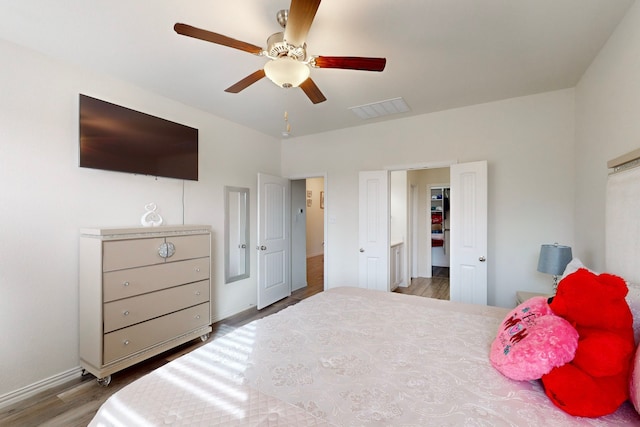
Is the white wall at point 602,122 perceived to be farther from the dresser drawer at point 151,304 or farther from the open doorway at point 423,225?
the dresser drawer at point 151,304

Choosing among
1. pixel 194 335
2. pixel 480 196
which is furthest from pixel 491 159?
pixel 194 335

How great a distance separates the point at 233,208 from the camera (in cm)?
380

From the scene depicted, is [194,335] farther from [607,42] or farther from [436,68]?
[607,42]

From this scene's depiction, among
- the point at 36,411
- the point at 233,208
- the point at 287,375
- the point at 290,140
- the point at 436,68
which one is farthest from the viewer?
the point at 290,140

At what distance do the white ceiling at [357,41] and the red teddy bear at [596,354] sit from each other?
1688mm

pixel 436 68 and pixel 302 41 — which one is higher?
pixel 436 68

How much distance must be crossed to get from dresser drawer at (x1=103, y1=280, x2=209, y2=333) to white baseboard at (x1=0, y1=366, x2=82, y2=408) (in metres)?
0.57

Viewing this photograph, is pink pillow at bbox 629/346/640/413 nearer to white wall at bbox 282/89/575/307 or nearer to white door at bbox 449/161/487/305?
white door at bbox 449/161/487/305

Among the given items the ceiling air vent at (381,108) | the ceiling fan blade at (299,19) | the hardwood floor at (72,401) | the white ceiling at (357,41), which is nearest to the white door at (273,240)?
the hardwood floor at (72,401)

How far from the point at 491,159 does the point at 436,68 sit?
1.37 m

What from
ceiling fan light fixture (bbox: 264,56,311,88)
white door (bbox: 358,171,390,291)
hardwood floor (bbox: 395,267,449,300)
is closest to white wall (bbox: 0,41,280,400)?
ceiling fan light fixture (bbox: 264,56,311,88)

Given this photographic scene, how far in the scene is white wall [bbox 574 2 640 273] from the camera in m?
1.70

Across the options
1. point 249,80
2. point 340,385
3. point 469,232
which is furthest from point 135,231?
point 469,232

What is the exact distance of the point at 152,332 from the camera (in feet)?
8.17
